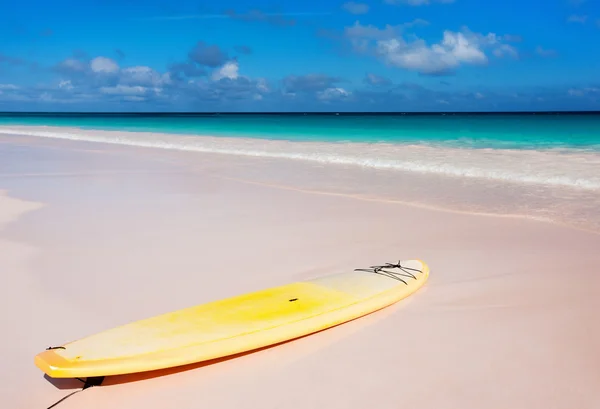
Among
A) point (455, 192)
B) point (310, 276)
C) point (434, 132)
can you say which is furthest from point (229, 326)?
point (434, 132)

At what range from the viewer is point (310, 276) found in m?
4.18

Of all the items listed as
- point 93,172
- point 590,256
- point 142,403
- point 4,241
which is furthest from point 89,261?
point 93,172

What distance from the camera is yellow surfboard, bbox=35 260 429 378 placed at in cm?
248

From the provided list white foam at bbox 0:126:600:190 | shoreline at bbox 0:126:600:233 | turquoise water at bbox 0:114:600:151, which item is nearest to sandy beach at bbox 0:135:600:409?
shoreline at bbox 0:126:600:233

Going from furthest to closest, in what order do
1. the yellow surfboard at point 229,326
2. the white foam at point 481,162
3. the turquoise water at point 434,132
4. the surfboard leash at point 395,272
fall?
the turquoise water at point 434,132 → the white foam at point 481,162 → the surfboard leash at point 395,272 → the yellow surfboard at point 229,326

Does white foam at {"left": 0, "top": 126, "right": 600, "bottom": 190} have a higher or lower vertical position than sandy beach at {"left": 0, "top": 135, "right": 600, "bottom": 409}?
higher

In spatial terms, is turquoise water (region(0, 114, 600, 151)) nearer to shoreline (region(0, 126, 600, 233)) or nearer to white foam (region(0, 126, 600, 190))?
white foam (region(0, 126, 600, 190))

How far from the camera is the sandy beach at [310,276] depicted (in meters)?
2.58

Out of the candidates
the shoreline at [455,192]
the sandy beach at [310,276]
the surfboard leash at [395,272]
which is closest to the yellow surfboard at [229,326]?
the surfboard leash at [395,272]

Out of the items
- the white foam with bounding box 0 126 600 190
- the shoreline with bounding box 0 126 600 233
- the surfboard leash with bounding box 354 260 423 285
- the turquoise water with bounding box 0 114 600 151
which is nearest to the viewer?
the surfboard leash with bounding box 354 260 423 285

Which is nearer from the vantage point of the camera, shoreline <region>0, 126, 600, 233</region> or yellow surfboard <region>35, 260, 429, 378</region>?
yellow surfboard <region>35, 260, 429, 378</region>

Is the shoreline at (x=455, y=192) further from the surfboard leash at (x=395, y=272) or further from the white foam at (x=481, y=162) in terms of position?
the surfboard leash at (x=395, y=272)

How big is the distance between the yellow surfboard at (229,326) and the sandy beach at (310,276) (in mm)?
112

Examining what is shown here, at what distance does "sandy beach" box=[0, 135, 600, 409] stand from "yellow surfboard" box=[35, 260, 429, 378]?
112mm
